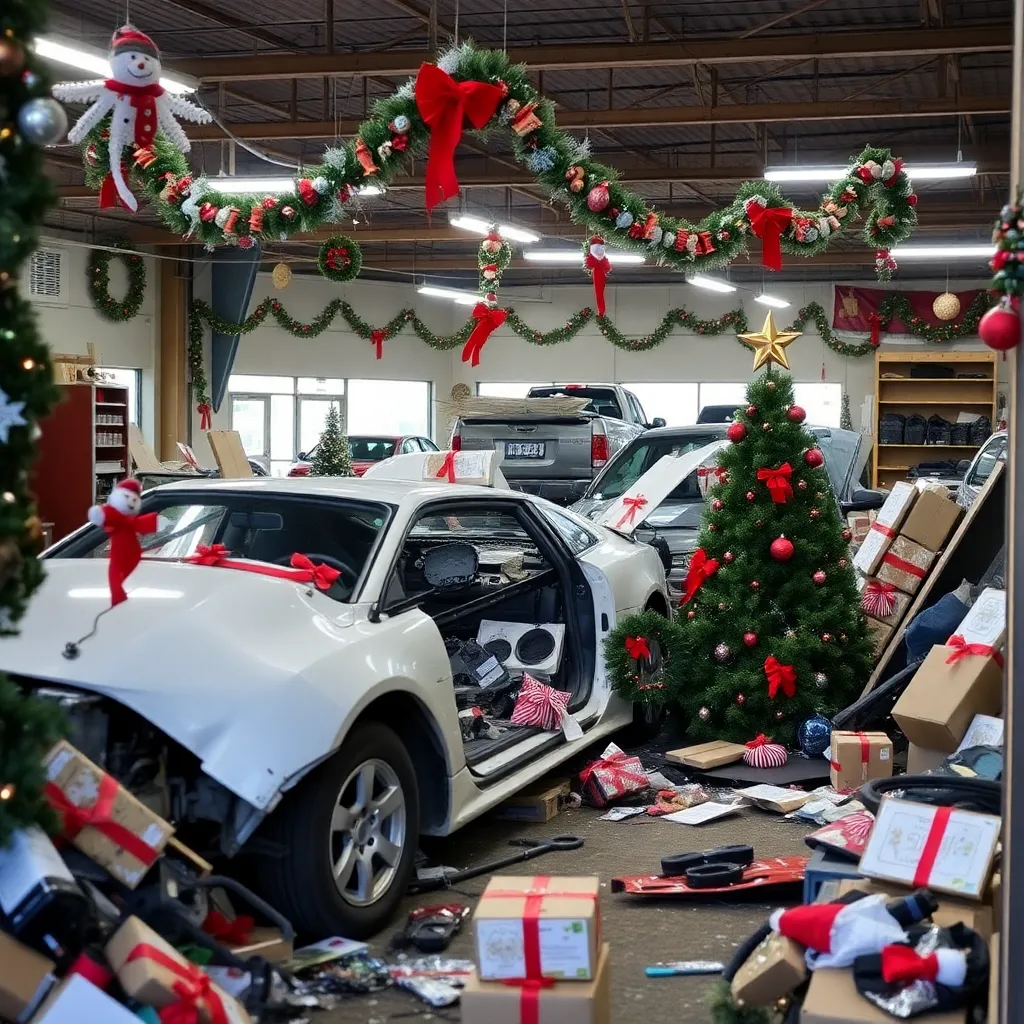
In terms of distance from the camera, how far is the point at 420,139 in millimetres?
6066

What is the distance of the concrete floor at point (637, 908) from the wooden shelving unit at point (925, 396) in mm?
20287

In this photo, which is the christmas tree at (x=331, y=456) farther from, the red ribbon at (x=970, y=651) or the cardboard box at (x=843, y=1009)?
the cardboard box at (x=843, y=1009)

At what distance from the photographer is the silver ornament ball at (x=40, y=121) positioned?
2908 mm

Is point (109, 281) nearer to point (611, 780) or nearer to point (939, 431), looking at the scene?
point (939, 431)

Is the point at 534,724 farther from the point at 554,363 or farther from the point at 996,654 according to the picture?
the point at 554,363

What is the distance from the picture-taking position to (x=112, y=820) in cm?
346

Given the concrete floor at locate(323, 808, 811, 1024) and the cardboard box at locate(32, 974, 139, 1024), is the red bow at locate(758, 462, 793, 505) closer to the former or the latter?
the concrete floor at locate(323, 808, 811, 1024)

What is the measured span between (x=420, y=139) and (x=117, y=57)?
4.65 feet

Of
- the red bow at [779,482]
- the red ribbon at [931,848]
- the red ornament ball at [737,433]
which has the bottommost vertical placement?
the red ribbon at [931,848]

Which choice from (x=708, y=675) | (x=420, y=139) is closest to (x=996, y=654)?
(x=708, y=675)

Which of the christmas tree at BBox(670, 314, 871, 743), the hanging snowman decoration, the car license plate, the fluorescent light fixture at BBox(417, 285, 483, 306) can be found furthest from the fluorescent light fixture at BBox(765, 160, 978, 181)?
the fluorescent light fixture at BBox(417, 285, 483, 306)

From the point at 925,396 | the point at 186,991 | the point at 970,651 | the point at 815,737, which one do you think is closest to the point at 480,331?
the point at 815,737

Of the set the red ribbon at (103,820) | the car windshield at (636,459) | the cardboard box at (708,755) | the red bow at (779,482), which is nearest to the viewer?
the red ribbon at (103,820)

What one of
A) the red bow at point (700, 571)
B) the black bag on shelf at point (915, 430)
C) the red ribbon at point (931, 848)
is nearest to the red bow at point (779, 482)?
the red bow at point (700, 571)
